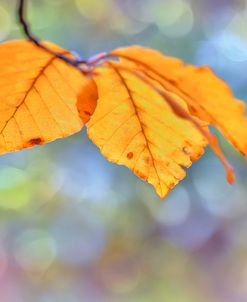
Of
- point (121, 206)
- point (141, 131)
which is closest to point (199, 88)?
point (141, 131)

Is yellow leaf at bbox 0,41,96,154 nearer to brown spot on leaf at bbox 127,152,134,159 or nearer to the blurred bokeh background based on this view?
brown spot on leaf at bbox 127,152,134,159

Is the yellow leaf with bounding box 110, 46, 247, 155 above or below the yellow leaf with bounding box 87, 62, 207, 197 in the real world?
above

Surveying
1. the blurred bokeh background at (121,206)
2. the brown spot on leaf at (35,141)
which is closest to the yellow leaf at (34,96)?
the brown spot on leaf at (35,141)

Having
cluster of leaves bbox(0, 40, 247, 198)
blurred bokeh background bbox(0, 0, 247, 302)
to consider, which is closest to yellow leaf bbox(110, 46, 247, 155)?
cluster of leaves bbox(0, 40, 247, 198)

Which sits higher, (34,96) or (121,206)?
(34,96)

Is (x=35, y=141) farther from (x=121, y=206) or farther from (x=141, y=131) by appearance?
(x=121, y=206)

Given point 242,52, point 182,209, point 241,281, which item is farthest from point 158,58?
point 241,281
